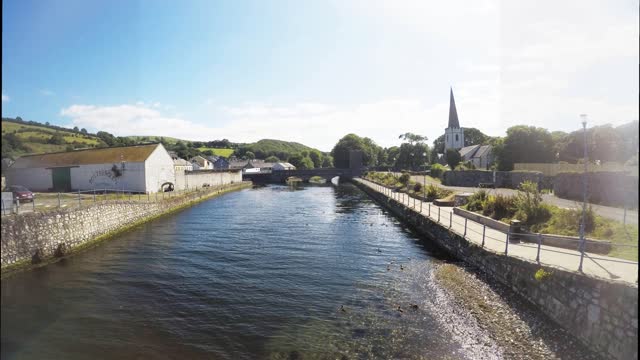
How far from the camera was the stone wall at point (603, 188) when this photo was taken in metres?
4.09

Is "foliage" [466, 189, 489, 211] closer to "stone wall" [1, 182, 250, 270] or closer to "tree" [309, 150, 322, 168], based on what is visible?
"stone wall" [1, 182, 250, 270]

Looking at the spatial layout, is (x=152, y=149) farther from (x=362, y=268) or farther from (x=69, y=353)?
(x=69, y=353)

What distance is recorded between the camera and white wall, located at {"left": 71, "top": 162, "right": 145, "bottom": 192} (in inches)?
623

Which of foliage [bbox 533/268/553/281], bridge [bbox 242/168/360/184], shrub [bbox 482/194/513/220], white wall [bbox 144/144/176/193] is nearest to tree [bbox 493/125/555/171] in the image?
shrub [bbox 482/194/513/220]

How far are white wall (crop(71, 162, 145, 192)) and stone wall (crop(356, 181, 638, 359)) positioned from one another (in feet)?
50.4

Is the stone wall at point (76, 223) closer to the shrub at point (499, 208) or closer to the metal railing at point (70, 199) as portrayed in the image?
the metal railing at point (70, 199)

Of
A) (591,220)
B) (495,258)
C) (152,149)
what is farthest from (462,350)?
(152,149)

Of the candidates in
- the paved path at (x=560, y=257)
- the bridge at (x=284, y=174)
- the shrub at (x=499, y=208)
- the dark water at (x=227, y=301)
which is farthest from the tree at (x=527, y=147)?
the bridge at (x=284, y=174)

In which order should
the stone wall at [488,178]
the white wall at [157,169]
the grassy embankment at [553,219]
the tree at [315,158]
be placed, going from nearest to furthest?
the grassy embankment at [553,219] < the white wall at [157,169] < the stone wall at [488,178] < the tree at [315,158]

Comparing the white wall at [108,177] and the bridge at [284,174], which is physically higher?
the white wall at [108,177]

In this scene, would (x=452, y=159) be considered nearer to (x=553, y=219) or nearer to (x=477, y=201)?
(x=477, y=201)

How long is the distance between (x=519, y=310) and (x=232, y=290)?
9772mm

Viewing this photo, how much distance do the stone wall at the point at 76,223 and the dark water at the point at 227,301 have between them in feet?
1.98

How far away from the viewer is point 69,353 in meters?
8.45
